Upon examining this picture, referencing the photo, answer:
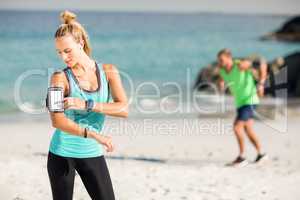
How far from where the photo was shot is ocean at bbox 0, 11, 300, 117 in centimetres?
1828

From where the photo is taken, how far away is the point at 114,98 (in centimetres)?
251

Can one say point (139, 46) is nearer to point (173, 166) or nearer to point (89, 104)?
point (173, 166)

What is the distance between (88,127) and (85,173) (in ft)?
0.72

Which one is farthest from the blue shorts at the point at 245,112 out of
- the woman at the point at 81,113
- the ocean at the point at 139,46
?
the ocean at the point at 139,46

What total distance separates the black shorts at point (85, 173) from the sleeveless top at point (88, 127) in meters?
0.03

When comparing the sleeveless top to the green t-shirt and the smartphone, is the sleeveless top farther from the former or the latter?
the green t-shirt

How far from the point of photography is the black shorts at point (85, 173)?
8.23ft

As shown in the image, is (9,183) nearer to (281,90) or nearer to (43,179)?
(43,179)

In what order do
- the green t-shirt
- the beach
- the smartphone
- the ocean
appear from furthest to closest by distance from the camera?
the ocean → the green t-shirt → the beach → the smartphone

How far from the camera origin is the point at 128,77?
817 inches

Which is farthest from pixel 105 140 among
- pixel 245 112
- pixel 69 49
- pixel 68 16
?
pixel 245 112

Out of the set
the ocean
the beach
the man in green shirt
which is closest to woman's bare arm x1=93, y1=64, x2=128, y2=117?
the beach

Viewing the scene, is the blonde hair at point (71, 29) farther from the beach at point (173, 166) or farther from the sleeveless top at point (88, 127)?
the beach at point (173, 166)

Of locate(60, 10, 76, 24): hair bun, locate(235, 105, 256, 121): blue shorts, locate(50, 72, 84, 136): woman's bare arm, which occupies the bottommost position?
locate(235, 105, 256, 121): blue shorts
